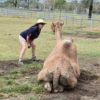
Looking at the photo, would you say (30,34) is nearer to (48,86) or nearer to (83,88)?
(83,88)

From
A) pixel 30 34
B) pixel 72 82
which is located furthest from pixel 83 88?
pixel 30 34

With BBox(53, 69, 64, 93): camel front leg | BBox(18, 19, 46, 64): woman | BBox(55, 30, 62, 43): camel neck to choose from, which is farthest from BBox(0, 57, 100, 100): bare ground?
BBox(55, 30, 62, 43): camel neck

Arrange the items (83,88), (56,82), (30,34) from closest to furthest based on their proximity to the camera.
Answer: (56,82) < (83,88) < (30,34)

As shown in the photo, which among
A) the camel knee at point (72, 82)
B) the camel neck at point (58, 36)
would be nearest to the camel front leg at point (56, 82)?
the camel knee at point (72, 82)

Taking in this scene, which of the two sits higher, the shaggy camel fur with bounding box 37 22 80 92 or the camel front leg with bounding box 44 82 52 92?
the shaggy camel fur with bounding box 37 22 80 92

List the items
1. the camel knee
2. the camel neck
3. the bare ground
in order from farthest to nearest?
the camel neck, the camel knee, the bare ground

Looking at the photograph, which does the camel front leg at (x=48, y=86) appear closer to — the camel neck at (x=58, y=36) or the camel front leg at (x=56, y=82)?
the camel front leg at (x=56, y=82)

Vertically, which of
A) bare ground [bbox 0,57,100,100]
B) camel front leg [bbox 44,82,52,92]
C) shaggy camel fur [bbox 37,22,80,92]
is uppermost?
shaggy camel fur [bbox 37,22,80,92]

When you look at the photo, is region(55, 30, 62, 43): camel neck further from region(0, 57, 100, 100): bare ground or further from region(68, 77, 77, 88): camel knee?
region(68, 77, 77, 88): camel knee

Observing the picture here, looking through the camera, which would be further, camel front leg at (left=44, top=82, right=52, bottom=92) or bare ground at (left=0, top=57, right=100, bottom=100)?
camel front leg at (left=44, top=82, right=52, bottom=92)

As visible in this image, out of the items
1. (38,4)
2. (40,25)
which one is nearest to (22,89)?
(40,25)

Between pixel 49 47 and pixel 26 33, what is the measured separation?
13.2 ft

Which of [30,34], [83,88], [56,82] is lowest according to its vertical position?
[83,88]

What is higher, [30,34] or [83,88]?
[30,34]
